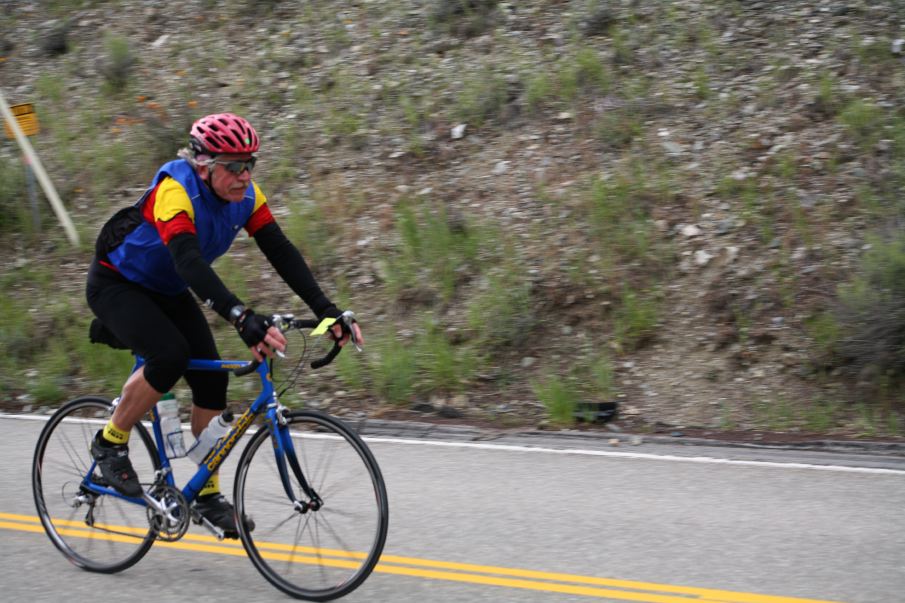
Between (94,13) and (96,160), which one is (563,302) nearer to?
(96,160)

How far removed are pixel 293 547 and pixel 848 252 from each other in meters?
6.73

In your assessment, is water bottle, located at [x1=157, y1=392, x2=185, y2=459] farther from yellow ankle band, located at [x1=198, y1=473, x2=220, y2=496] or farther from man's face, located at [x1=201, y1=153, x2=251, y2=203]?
man's face, located at [x1=201, y1=153, x2=251, y2=203]

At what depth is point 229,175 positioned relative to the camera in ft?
15.5

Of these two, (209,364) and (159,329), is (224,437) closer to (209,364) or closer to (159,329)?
(209,364)

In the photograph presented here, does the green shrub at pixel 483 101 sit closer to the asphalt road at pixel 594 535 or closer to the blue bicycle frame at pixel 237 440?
the asphalt road at pixel 594 535

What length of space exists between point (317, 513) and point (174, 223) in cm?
150

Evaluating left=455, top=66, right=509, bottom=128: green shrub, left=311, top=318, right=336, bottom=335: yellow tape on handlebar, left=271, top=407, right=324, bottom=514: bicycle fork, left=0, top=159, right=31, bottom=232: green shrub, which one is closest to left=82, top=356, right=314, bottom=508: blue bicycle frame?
left=271, top=407, right=324, bottom=514: bicycle fork

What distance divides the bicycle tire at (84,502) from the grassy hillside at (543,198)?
3.72 meters

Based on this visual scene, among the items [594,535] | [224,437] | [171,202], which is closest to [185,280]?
[171,202]

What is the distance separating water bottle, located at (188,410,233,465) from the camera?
4.99 metres

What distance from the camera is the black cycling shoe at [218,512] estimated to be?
16.4ft

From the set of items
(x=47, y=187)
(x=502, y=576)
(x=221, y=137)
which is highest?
(x=221, y=137)

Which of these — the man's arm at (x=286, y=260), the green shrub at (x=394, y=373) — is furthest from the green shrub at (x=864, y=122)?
the man's arm at (x=286, y=260)

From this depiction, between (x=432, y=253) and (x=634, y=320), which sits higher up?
(x=432, y=253)
